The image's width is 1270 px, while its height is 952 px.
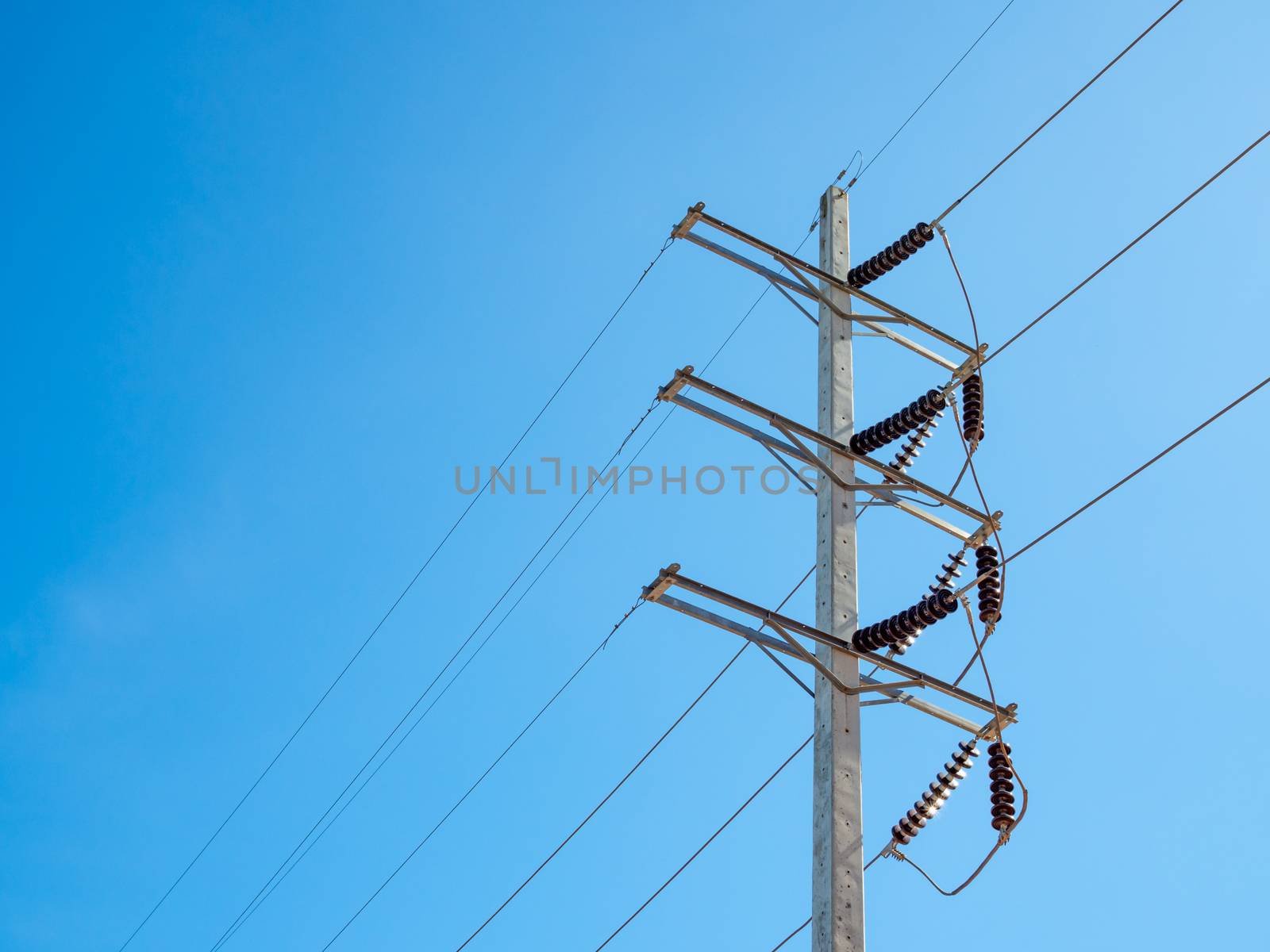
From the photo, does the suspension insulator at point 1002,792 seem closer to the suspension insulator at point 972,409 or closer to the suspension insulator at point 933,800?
the suspension insulator at point 933,800

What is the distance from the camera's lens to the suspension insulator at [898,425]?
11.4 metres

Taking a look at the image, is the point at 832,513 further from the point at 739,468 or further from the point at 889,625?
the point at 739,468

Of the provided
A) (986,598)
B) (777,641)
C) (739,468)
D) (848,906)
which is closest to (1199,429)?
(986,598)

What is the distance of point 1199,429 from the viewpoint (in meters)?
10.2

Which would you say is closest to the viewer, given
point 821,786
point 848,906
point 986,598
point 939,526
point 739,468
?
point 848,906

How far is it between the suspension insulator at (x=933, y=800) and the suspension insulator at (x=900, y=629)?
87 centimetres

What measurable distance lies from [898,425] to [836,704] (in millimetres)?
2787

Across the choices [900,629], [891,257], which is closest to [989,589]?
[900,629]

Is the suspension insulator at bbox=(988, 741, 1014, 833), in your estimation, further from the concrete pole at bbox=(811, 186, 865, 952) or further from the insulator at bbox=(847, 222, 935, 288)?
the insulator at bbox=(847, 222, 935, 288)

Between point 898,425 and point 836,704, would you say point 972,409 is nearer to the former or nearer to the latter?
point 898,425

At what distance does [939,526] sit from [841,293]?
98.5 inches

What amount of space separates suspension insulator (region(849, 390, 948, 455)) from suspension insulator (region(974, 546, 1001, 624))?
4.21ft

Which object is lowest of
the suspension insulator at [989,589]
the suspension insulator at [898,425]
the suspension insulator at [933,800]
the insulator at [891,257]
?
the suspension insulator at [933,800]

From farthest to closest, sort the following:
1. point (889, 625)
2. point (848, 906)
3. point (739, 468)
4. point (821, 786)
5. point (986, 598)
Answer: point (739, 468) → point (986, 598) → point (889, 625) → point (821, 786) → point (848, 906)
